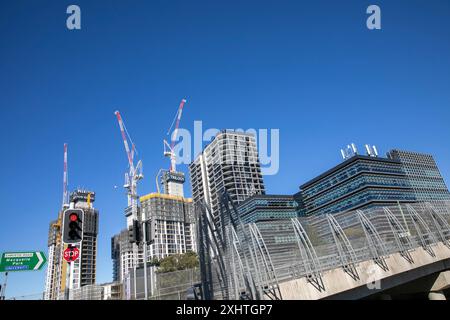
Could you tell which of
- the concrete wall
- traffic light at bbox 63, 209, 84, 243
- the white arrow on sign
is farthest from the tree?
traffic light at bbox 63, 209, 84, 243

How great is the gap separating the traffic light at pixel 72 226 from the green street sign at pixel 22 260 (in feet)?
37.2

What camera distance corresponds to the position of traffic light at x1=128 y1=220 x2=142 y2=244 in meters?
12.9

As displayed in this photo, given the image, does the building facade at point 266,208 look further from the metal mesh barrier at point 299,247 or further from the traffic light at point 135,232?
the traffic light at point 135,232

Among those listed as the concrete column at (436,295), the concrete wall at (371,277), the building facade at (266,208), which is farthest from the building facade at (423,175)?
the concrete wall at (371,277)

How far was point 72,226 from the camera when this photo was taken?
9.71 m

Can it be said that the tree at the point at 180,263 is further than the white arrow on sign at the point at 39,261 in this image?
Yes

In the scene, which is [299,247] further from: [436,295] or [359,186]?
[359,186]

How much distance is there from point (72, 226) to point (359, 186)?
13619 centimetres

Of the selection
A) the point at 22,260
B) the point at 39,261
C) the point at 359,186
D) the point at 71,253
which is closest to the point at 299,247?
the point at 71,253

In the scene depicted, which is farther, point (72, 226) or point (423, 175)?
point (423, 175)

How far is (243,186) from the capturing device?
187875 millimetres

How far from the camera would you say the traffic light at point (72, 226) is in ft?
31.2

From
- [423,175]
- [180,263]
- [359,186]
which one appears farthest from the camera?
[423,175]
